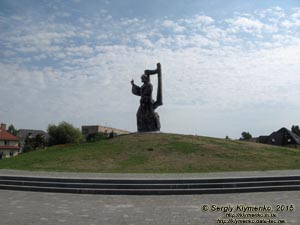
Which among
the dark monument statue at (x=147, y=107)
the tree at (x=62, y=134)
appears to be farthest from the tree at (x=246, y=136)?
the dark monument statue at (x=147, y=107)

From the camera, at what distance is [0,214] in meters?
8.90

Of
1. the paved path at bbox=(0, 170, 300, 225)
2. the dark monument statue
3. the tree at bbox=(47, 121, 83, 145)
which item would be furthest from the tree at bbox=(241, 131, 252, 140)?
the paved path at bbox=(0, 170, 300, 225)

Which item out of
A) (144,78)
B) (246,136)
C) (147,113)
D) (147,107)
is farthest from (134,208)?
(246,136)

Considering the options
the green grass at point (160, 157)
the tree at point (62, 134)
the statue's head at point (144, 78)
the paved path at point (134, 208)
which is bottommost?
the paved path at point (134, 208)

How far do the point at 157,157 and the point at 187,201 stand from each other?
9513 millimetres

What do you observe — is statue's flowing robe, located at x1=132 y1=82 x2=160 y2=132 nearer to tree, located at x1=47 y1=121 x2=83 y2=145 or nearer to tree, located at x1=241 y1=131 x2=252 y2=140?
tree, located at x1=47 y1=121 x2=83 y2=145

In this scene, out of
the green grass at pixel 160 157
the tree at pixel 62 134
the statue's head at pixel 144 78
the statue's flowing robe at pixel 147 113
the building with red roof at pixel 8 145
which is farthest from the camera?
the tree at pixel 62 134

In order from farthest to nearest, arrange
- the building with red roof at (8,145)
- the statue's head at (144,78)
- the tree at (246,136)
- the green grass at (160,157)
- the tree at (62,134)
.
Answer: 1. the tree at (246,136)
2. the tree at (62,134)
3. the building with red roof at (8,145)
4. the statue's head at (144,78)
5. the green grass at (160,157)

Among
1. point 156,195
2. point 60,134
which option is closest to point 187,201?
point 156,195

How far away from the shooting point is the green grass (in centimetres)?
1773

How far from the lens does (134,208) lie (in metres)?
9.59

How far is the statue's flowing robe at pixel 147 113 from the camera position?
2844 centimetres

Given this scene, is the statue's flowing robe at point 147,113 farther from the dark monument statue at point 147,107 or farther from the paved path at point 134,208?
the paved path at point 134,208

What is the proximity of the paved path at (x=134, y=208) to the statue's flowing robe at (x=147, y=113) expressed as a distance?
16884 millimetres
